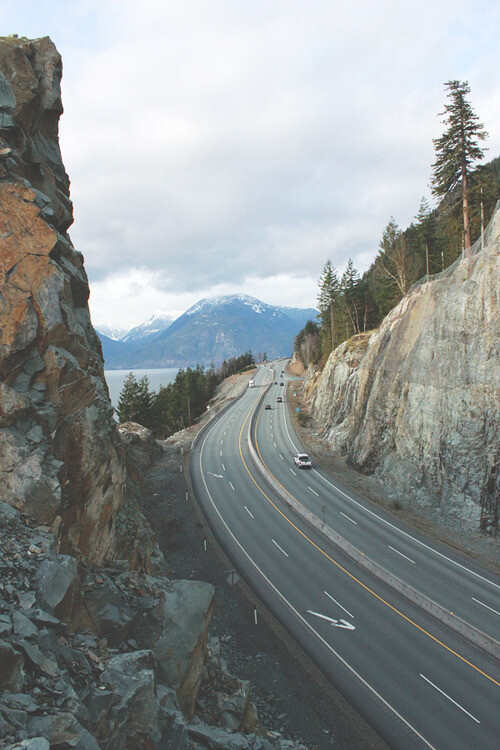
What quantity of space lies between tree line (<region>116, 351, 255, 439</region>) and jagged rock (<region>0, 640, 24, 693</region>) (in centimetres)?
4678

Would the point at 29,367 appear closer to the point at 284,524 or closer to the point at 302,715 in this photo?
the point at 302,715

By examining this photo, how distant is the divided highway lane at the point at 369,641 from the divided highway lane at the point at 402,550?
1667 millimetres

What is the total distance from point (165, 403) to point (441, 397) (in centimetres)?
6018

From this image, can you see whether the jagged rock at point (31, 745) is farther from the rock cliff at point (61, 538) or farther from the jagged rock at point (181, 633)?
the jagged rock at point (181, 633)

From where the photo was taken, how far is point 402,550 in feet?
74.2

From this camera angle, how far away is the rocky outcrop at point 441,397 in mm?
24281

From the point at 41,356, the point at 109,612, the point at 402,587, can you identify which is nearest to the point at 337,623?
the point at 402,587

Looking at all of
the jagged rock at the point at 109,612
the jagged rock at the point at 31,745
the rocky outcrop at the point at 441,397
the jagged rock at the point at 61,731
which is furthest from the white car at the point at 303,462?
the jagged rock at the point at 31,745

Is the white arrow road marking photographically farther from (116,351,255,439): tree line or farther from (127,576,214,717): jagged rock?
(116,351,255,439): tree line

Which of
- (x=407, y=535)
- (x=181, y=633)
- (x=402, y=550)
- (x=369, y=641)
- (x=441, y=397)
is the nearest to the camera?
(x=181, y=633)

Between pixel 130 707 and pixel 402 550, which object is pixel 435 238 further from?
pixel 130 707

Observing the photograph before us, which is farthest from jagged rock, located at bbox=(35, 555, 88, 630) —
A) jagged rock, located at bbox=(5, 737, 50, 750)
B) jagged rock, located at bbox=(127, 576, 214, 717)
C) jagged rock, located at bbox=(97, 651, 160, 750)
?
jagged rock, located at bbox=(5, 737, 50, 750)

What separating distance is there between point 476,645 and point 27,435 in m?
19.9

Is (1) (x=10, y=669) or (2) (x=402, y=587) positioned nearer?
(1) (x=10, y=669)
